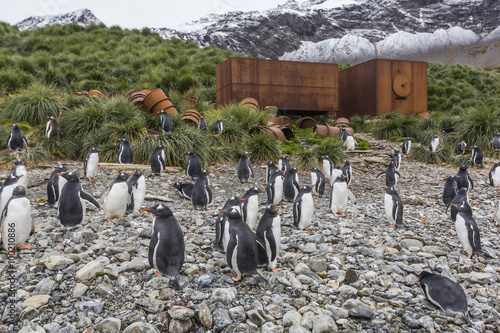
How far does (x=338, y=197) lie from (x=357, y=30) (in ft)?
246

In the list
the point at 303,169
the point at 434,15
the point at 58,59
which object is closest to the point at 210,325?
the point at 303,169

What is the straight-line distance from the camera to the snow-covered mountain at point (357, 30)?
51000 millimetres

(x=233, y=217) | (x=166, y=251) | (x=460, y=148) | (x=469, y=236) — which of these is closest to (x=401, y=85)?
(x=460, y=148)

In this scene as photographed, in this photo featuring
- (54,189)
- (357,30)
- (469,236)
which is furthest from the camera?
(357,30)

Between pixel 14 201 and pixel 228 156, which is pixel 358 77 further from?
pixel 14 201

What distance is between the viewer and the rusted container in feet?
50.1

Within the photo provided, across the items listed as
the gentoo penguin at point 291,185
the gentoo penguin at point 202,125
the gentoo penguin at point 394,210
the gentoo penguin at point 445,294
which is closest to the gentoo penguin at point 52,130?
the gentoo penguin at point 202,125

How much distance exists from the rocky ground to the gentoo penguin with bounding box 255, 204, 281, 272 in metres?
0.12

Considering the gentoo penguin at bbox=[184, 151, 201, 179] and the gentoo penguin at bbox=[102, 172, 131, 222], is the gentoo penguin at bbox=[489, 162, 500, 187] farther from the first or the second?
the gentoo penguin at bbox=[102, 172, 131, 222]

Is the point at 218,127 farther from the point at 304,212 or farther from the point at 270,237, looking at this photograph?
the point at 270,237

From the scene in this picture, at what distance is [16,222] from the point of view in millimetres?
3166

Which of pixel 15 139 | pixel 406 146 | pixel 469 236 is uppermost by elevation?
pixel 15 139

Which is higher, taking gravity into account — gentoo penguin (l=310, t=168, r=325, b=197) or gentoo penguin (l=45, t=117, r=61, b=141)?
gentoo penguin (l=45, t=117, r=61, b=141)

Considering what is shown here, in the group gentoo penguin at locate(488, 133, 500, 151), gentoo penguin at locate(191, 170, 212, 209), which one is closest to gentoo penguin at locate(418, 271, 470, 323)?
gentoo penguin at locate(191, 170, 212, 209)
